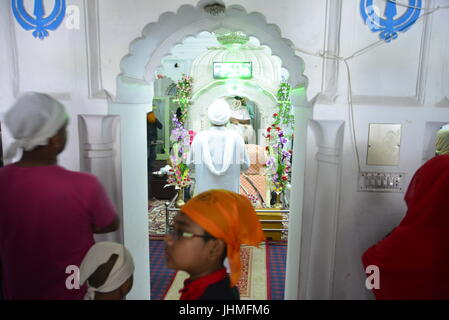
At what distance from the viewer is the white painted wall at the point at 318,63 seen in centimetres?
147

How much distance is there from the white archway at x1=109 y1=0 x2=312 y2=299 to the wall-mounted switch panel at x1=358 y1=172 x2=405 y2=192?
1.03ft

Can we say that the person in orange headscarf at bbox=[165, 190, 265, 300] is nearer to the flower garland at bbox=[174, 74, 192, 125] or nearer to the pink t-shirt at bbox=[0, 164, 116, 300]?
the pink t-shirt at bbox=[0, 164, 116, 300]

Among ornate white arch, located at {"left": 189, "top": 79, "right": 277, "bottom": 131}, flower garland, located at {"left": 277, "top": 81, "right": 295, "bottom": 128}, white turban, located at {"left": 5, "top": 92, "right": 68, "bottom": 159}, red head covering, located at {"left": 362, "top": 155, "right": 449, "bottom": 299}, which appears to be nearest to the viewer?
white turban, located at {"left": 5, "top": 92, "right": 68, "bottom": 159}

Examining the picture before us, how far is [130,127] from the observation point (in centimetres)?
179

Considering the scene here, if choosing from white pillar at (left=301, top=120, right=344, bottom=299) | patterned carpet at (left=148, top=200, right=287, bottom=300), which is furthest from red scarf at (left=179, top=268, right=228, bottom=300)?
patterned carpet at (left=148, top=200, right=287, bottom=300)

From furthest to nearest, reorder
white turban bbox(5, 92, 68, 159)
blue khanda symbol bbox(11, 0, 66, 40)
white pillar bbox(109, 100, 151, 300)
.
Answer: white pillar bbox(109, 100, 151, 300) < blue khanda symbol bbox(11, 0, 66, 40) < white turban bbox(5, 92, 68, 159)

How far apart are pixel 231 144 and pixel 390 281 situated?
6.00 ft

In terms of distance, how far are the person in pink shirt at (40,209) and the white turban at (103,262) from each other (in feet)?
0.10

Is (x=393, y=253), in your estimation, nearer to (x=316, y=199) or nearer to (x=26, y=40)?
(x=316, y=199)

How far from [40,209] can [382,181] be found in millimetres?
1423

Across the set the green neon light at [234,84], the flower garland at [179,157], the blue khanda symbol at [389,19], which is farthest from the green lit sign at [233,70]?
the blue khanda symbol at [389,19]

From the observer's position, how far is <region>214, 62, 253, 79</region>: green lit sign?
18.0ft

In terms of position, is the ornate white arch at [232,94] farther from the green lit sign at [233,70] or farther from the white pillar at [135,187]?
the white pillar at [135,187]

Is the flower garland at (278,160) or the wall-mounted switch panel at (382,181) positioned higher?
the wall-mounted switch panel at (382,181)
